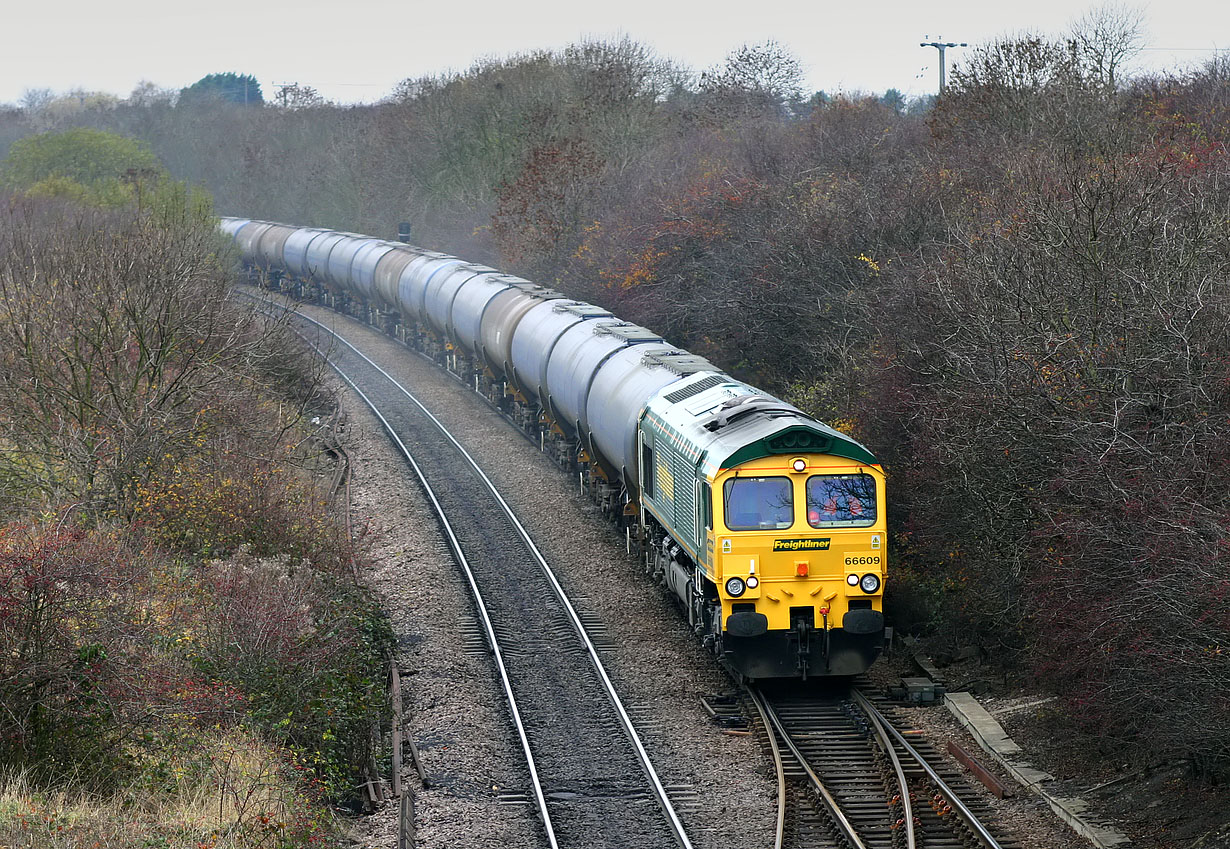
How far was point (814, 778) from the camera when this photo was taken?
13516 millimetres

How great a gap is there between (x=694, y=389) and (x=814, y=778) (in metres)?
7.10

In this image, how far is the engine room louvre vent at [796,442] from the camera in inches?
611

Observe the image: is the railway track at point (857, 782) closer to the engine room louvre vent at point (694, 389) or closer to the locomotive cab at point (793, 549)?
the locomotive cab at point (793, 549)

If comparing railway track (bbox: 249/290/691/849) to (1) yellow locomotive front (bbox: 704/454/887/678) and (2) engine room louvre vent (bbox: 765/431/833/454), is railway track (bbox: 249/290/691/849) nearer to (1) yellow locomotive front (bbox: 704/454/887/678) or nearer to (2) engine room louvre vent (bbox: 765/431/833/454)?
(1) yellow locomotive front (bbox: 704/454/887/678)

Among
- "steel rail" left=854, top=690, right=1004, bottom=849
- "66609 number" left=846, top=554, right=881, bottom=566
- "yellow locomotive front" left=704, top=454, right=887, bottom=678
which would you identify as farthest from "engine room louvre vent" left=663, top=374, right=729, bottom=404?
"steel rail" left=854, top=690, right=1004, bottom=849

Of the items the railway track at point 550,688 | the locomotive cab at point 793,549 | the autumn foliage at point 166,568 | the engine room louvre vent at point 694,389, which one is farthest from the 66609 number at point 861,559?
the autumn foliage at point 166,568

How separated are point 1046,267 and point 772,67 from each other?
139 feet

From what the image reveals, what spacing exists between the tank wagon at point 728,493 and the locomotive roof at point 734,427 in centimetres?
3

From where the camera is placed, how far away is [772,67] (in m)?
57.3

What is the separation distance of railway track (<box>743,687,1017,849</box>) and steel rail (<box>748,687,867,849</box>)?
0.01m

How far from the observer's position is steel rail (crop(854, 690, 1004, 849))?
12.0 metres

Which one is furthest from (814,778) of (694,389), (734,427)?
(694,389)

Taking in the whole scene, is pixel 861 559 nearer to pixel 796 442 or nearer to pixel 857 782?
pixel 796 442

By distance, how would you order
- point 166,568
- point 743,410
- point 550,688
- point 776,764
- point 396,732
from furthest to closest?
point 166,568 < point 550,688 < point 743,410 < point 396,732 < point 776,764
